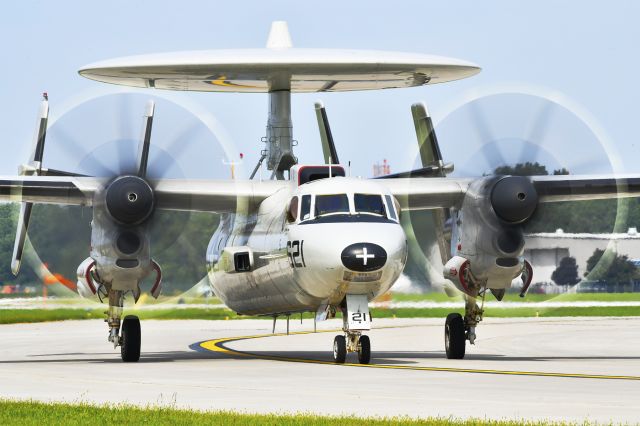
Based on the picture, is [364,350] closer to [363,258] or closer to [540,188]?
[363,258]

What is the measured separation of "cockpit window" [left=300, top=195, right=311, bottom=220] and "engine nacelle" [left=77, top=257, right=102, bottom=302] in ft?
15.4

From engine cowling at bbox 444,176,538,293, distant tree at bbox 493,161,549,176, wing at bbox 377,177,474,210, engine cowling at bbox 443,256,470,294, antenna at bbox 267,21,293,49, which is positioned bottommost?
engine cowling at bbox 443,256,470,294

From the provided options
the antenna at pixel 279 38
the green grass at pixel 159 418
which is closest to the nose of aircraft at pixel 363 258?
the green grass at pixel 159 418

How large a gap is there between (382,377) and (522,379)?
228 cm

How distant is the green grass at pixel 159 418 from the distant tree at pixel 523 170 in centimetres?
1248

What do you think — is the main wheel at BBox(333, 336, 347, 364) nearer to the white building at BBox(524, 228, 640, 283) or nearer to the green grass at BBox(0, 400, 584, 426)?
the white building at BBox(524, 228, 640, 283)

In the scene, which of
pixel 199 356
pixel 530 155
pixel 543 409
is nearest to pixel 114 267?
pixel 199 356

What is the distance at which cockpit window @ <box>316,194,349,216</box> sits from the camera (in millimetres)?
23312

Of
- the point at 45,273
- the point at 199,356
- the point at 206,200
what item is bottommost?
the point at 199,356

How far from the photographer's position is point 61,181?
84.5ft

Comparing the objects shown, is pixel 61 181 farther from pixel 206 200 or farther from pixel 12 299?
pixel 12 299

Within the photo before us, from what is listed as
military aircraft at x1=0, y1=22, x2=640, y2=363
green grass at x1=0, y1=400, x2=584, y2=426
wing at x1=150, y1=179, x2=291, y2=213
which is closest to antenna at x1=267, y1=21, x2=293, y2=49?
military aircraft at x1=0, y1=22, x2=640, y2=363

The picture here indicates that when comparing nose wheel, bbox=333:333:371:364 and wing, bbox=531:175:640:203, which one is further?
wing, bbox=531:175:640:203

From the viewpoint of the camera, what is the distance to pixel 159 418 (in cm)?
1487
